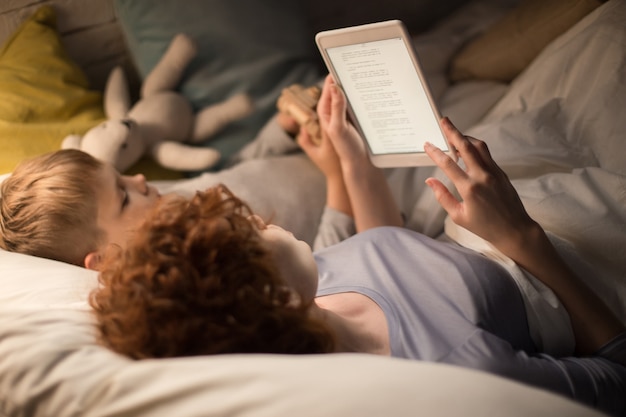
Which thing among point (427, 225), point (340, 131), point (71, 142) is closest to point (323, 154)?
point (340, 131)

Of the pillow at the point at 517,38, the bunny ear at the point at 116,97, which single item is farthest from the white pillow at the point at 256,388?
the pillow at the point at 517,38

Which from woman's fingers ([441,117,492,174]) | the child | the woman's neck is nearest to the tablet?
woman's fingers ([441,117,492,174])

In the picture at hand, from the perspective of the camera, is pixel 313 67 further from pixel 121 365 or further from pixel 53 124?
pixel 121 365

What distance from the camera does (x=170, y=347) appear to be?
0.62 m

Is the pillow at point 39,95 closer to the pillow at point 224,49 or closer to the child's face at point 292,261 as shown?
the pillow at point 224,49

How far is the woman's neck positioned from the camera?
0.79 metres

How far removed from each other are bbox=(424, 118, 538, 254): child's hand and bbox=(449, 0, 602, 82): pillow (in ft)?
1.93

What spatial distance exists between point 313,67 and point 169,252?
0.97 m

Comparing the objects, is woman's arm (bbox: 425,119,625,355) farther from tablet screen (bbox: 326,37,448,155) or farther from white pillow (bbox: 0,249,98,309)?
white pillow (bbox: 0,249,98,309)

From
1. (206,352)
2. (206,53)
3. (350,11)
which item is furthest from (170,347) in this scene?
(350,11)

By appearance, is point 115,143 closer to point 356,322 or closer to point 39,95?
point 39,95

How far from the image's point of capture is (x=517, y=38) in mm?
1371

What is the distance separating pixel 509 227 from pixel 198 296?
42cm

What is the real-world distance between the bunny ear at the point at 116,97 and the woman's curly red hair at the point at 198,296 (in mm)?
732
